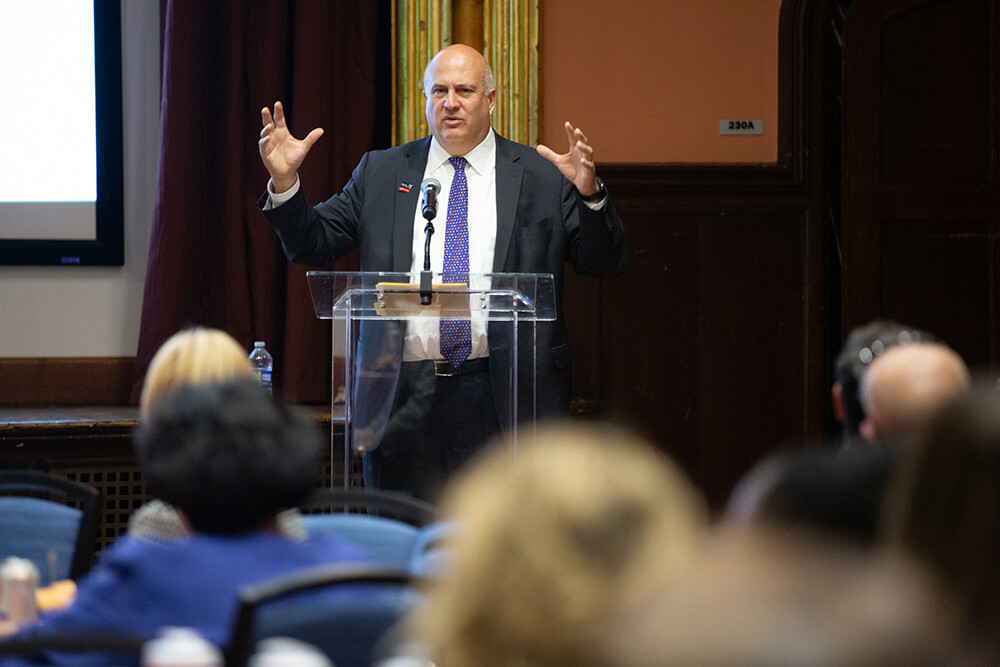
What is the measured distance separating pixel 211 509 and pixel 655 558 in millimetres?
696

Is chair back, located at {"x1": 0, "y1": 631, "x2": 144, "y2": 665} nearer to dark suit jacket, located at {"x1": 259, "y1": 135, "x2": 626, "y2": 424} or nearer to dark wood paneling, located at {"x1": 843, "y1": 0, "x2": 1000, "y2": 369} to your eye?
dark suit jacket, located at {"x1": 259, "y1": 135, "x2": 626, "y2": 424}

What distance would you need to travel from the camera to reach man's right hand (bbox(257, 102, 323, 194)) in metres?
3.14

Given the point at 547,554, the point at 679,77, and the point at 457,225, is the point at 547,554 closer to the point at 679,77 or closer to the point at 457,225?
the point at 457,225

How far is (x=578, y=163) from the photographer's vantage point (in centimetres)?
306

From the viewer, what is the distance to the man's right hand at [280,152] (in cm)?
314

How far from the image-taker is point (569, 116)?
4.55 meters

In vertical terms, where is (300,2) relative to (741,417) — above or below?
above

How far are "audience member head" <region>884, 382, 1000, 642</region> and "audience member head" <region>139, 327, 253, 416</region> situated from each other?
1.14m

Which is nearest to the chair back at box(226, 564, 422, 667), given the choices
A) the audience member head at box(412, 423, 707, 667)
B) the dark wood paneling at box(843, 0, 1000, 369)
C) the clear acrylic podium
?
the audience member head at box(412, 423, 707, 667)

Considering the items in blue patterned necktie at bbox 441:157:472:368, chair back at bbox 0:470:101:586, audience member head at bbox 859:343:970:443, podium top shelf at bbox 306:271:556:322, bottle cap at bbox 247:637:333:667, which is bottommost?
chair back at bbox 0:470:101:586

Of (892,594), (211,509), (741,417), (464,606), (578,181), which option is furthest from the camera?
(741,417)

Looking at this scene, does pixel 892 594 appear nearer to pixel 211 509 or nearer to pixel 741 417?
pixel 211 509

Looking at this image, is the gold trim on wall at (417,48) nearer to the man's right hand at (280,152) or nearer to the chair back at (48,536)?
the man's right hand at (280,152)

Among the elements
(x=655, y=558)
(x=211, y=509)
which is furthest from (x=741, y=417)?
(x=655, y=558)
